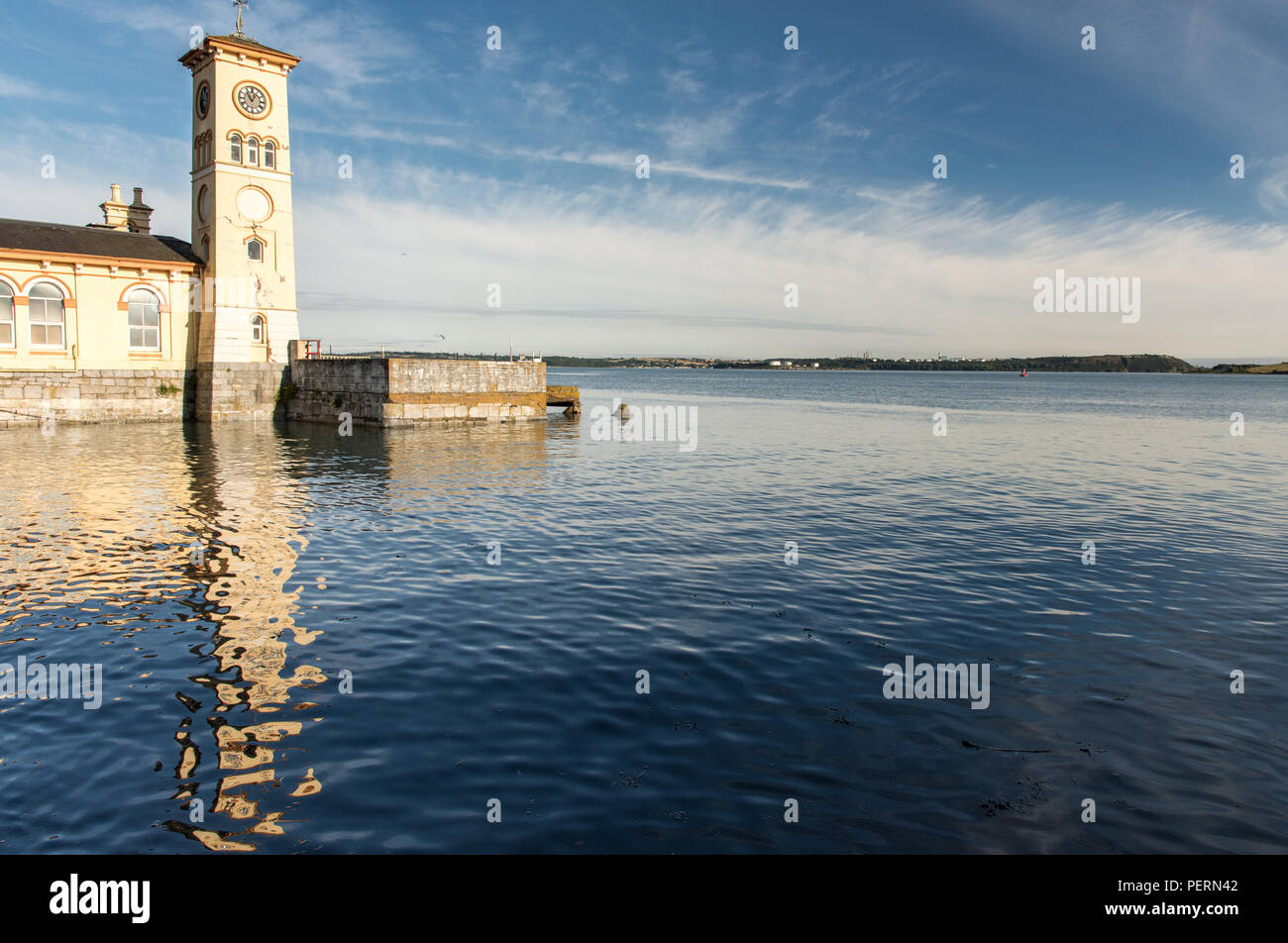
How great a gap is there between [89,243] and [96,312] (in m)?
3.99

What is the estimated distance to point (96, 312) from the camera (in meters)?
41.0

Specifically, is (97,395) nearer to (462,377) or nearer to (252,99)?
(252,99)

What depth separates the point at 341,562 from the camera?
14.5 metres

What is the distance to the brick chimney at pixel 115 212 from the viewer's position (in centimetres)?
4938

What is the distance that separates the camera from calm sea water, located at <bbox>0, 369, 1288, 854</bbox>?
645 centimetres

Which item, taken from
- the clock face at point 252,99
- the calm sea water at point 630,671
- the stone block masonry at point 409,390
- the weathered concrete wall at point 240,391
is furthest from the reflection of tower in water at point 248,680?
the clock face at point 252,99

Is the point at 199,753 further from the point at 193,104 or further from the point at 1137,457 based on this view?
the point at 193,104

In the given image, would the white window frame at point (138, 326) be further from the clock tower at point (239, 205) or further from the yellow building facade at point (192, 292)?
the clock tower at point (239, 205)

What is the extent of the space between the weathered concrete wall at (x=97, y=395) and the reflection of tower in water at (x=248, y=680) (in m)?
27.9

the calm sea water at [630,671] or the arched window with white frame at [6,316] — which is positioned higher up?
the arched window with white frame at [6,316]

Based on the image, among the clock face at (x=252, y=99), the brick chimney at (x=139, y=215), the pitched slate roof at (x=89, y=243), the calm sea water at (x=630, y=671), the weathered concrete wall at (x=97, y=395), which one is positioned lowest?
the calm sea water at (x=630, y=671)

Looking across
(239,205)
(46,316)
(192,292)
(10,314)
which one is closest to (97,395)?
(46,316)

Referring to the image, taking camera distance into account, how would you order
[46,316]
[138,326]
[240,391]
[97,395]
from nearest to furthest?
1. [46,316]
2. [97,395]
3. [138,326]
4. [240,391]
